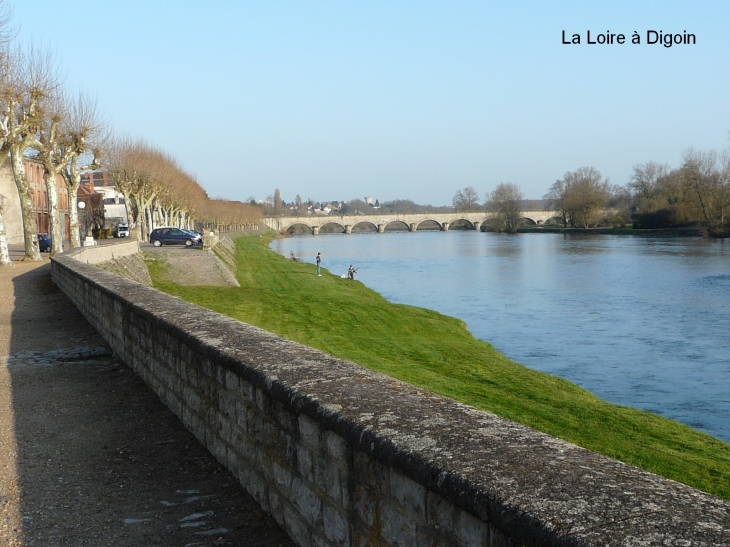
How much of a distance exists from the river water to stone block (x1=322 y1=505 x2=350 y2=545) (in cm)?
1191

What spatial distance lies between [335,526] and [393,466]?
0.83 m

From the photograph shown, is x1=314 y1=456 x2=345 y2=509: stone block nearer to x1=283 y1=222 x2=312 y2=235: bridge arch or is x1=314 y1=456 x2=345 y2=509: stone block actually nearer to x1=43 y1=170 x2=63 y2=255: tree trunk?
x1=43 y1=170 x2=63 y2=255: tree trunk

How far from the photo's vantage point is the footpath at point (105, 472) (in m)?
4.61

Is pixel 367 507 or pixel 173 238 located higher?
pixel 173 238

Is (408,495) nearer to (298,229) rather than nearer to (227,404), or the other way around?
(227,404)

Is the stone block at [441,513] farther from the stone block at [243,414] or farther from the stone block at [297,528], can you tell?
the stone block at [243,414]

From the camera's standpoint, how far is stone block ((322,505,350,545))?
12.0ft

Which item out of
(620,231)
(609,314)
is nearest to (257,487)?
(609,314)

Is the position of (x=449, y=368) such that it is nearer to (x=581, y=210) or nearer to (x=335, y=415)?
(x=335, y=415)

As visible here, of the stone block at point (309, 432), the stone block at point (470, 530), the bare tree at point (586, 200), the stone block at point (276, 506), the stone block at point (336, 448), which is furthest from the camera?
the bare tree at point (586, 200)

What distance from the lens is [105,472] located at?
18.8ft

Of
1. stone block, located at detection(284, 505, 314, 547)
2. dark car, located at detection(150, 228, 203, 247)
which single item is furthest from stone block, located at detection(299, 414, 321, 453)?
dark car, located at detection(150, 228, 203, 247)

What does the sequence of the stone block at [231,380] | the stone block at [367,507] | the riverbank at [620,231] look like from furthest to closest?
1. the riverbank at [620,231]
2. the stone block at [231,380]
3. the stone block at [367,507]

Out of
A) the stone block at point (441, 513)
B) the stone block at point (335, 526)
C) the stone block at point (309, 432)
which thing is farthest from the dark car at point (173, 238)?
the stone block at point (441, 513)
